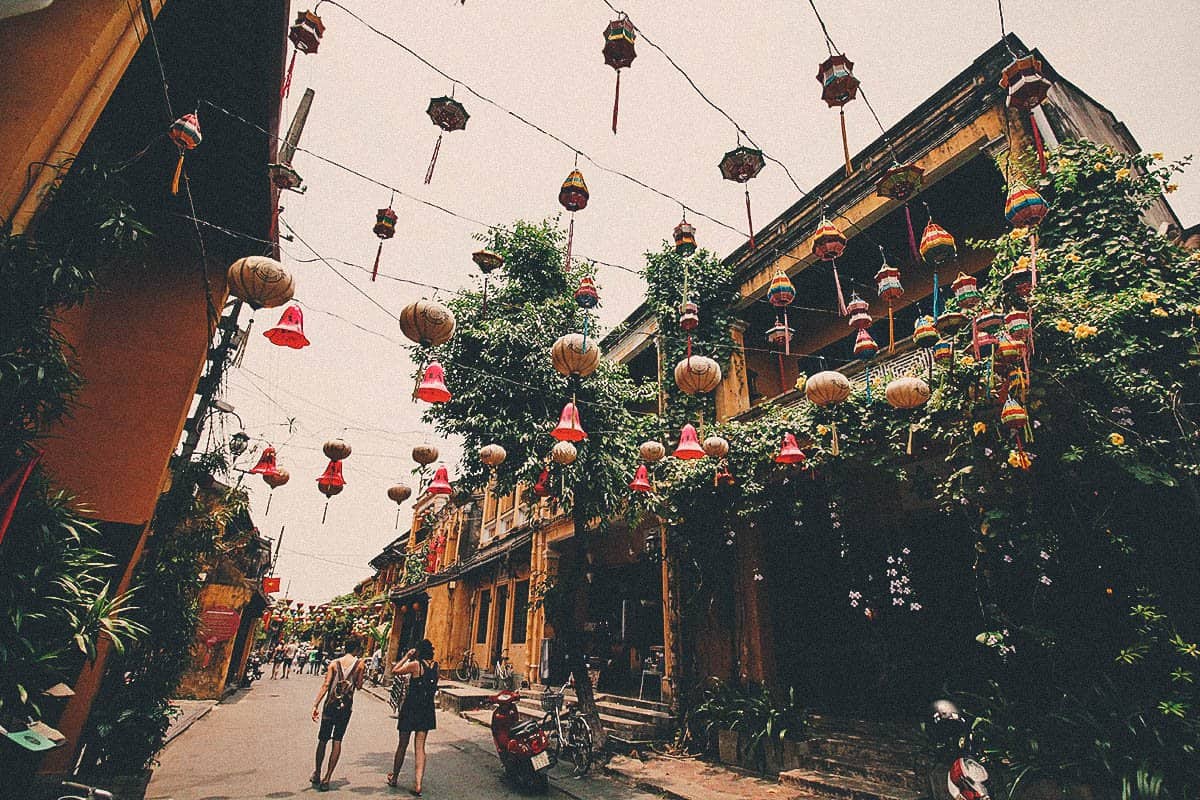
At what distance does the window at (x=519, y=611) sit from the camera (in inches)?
684

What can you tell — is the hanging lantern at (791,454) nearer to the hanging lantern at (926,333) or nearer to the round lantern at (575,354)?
the hanging lantern at (926,333)

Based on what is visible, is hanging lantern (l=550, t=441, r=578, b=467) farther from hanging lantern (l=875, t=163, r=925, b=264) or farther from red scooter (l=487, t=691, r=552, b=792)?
hanging lantern (l=875, t=163, r=925, b=264)

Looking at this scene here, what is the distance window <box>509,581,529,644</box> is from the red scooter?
33.5 ft

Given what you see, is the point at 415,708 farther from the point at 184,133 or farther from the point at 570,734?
the point at 184,133

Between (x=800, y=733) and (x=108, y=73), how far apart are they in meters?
10.6

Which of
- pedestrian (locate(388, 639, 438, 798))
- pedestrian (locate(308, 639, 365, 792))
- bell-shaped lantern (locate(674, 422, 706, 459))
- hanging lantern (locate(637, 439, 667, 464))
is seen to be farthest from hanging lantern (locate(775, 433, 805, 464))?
pedestrian (locate(308, 639, 365, 792))

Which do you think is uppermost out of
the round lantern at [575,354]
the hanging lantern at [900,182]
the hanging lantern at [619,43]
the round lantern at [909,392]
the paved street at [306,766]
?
the hanging lantern at [619,43]

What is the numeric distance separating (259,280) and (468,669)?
1971 cm

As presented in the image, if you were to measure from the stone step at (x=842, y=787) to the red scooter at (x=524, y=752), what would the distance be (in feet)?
10.7

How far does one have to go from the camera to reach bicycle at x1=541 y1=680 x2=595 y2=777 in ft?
25.5

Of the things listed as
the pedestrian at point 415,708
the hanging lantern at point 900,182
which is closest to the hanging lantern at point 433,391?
the pedestrian at point 415,708

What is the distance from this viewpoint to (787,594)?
10086 mm

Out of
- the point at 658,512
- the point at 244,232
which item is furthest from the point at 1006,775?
the point at 244,232

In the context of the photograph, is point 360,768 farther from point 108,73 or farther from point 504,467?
point 108,73
